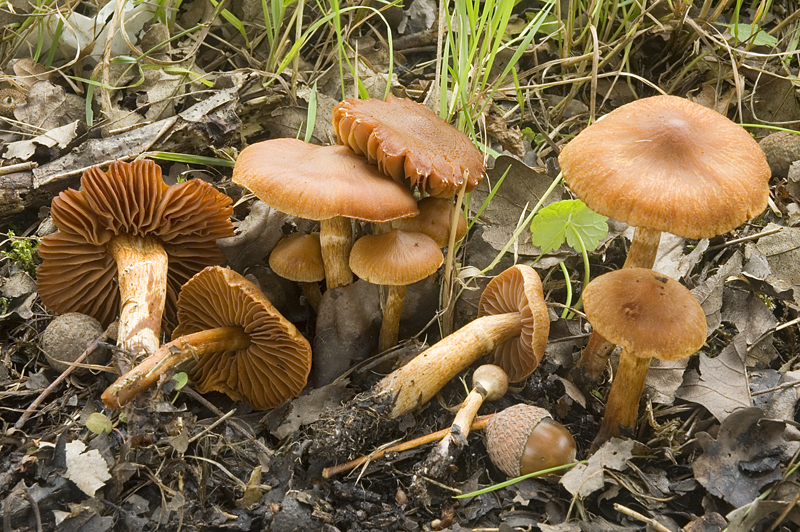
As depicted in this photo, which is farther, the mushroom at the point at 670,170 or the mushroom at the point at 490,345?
the mushroom at the point at 490,345

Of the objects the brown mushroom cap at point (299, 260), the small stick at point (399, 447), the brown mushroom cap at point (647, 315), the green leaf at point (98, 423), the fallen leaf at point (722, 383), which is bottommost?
the small stick at point (399, 447)

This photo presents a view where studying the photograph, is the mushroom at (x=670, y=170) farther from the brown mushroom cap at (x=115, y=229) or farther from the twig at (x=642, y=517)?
the brown mushroom cap at (x=115, y=229)

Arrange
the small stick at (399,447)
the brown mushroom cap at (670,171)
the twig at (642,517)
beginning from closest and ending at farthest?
the brown mushroom cap at (670,171) < the twig at (642,517) < the small stick at (399,447)

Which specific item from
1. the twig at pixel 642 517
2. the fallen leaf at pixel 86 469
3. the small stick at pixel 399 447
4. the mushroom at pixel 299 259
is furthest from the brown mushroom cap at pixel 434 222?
the fallen leaf at pixel 86 469

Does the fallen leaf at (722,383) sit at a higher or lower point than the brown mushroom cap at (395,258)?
lower

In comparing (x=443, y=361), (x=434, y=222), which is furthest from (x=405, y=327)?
(x=434, y=222)

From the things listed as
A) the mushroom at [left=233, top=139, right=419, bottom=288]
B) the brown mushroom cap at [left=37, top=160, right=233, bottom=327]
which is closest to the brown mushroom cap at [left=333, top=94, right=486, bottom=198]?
the mushroom at [left=233, top=139, right=419, bottom=288]

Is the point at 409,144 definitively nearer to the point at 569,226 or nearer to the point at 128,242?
the point at 569,226

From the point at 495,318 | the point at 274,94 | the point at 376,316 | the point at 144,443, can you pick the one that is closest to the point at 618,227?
the point at 495,318

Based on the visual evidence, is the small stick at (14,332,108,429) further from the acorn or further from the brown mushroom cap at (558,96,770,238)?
the brown mushroom cap at (558,96,770,238)
